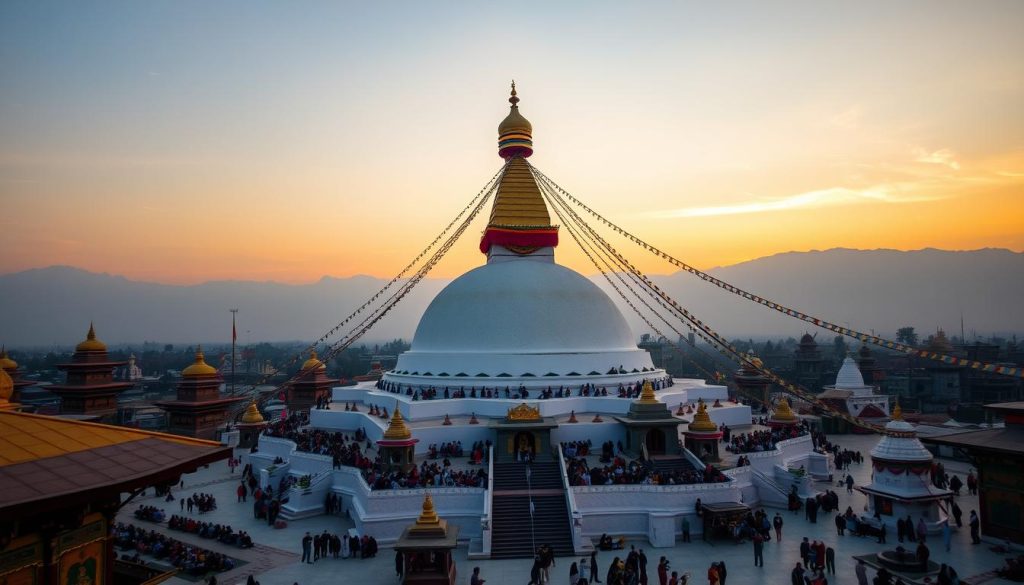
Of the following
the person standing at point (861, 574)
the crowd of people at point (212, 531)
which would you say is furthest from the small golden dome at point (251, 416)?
the person standing at point (861, 574)

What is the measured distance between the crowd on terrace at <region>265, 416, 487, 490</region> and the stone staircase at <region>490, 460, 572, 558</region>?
0.71m

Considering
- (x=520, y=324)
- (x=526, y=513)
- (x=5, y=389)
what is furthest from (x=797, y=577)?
(x=520, y=324)

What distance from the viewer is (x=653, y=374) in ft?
84.7

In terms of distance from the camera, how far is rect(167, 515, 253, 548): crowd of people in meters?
15.2

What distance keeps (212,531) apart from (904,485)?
17.1m

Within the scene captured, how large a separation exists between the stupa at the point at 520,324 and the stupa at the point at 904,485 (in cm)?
942

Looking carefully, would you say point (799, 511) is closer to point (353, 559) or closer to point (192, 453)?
point (353, 559)

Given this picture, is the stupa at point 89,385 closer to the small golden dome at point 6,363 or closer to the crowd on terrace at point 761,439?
the small golden dome at point 6,363

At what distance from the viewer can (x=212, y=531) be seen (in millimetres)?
15930

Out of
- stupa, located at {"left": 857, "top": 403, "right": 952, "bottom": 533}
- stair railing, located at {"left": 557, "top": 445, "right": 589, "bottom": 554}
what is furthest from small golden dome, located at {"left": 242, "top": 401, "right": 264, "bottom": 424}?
stupa, located at {"left": 857, "top": 403, "right": 952, "bottom": 533}

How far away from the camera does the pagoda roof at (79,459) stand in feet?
16.4

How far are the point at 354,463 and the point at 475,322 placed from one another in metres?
8.45

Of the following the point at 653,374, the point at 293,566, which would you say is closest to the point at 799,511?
the point at 653,374

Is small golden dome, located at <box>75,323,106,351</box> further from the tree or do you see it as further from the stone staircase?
the tree
